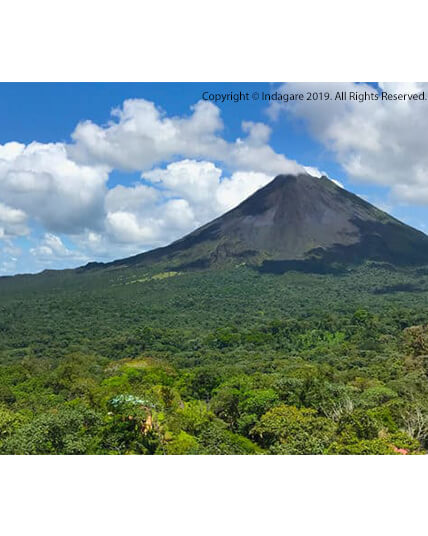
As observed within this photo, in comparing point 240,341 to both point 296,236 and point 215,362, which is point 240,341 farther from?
point 296,236

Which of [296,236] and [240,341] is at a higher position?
[296,236]

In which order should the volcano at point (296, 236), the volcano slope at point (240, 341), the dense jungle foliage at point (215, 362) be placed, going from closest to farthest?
the dense jungle foliage at point (215, 362) < the volcano slope at point (240, 341) < the volcano at point (296, 236)

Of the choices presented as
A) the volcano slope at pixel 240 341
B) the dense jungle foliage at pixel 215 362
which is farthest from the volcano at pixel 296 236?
the dense jungle foliage at pixel 215 362

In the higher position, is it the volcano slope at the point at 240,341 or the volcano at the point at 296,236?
the volcano at the point at 296,236

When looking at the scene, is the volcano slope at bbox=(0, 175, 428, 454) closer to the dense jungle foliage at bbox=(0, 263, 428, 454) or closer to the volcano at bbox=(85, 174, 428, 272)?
the dense jungle foliage at bbox=(0, 263, 428, 454)

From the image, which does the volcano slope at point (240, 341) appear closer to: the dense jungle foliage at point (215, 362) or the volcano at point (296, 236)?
the dense jungle foliage at point (215, 362)

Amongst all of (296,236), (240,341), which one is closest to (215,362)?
(240,341)

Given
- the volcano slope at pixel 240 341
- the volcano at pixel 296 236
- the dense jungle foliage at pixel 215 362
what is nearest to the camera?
the dense jungle foliage at pixel 215 362
